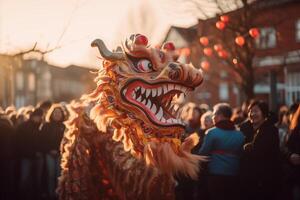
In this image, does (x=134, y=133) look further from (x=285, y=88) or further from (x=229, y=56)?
(x=285, y=88)

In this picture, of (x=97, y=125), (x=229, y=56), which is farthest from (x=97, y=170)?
(x=229, y=56)

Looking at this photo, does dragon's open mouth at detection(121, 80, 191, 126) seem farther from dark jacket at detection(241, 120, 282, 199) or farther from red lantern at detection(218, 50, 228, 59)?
red lantern at detection(218, 50, 228, 59)

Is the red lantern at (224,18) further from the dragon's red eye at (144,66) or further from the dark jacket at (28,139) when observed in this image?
the dragon's red eye at (144,66)

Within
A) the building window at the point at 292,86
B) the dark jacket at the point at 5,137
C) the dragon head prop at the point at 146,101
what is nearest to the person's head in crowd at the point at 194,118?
the dark jacket at the point at 5,137

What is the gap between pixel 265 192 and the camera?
211 inches

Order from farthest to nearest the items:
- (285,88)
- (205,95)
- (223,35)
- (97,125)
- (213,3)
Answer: (205,95)
(285,88)
(223,35)
(213,3)
(97,125)

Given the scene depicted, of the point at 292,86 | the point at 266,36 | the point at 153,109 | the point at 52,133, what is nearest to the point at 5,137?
the point at 52,133

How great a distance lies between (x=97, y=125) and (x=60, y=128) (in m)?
4.05

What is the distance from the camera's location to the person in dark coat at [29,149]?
304 inches

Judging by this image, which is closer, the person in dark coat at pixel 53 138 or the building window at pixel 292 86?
the person in dark coat at pixel 53 138

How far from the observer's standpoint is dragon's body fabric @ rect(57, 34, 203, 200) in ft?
10.8

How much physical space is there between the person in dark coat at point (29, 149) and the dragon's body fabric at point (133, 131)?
4.16 metres

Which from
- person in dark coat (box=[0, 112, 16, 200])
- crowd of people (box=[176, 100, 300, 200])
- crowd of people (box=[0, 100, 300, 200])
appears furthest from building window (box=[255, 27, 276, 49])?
crowd of people (box=[176, 100, 300, 200])

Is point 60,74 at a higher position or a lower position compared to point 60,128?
higher
